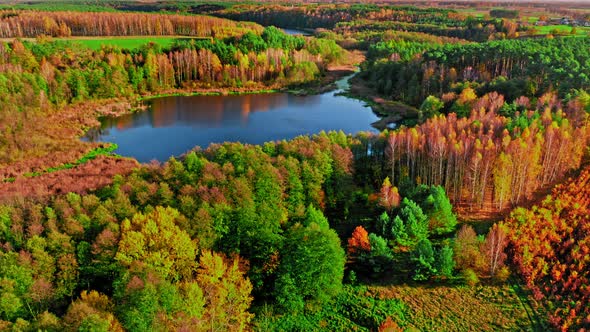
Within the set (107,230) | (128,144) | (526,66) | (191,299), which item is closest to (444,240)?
(191,299)

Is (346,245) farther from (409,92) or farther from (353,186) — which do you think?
(409,92)

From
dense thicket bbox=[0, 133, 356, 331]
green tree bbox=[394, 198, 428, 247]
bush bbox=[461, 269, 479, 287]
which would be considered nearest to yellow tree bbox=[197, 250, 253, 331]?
dense thicket bbox=[0, 133, 356, 331]

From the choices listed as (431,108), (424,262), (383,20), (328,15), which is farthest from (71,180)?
(328,15)

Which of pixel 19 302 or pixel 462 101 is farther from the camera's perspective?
pixel 462 101

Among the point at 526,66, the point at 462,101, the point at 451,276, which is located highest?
the point at 526,66

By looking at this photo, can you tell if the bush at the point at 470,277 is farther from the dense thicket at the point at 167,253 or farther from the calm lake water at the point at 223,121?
the calm lake water at the point at 223,121

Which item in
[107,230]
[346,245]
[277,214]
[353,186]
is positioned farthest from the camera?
[353,186]
